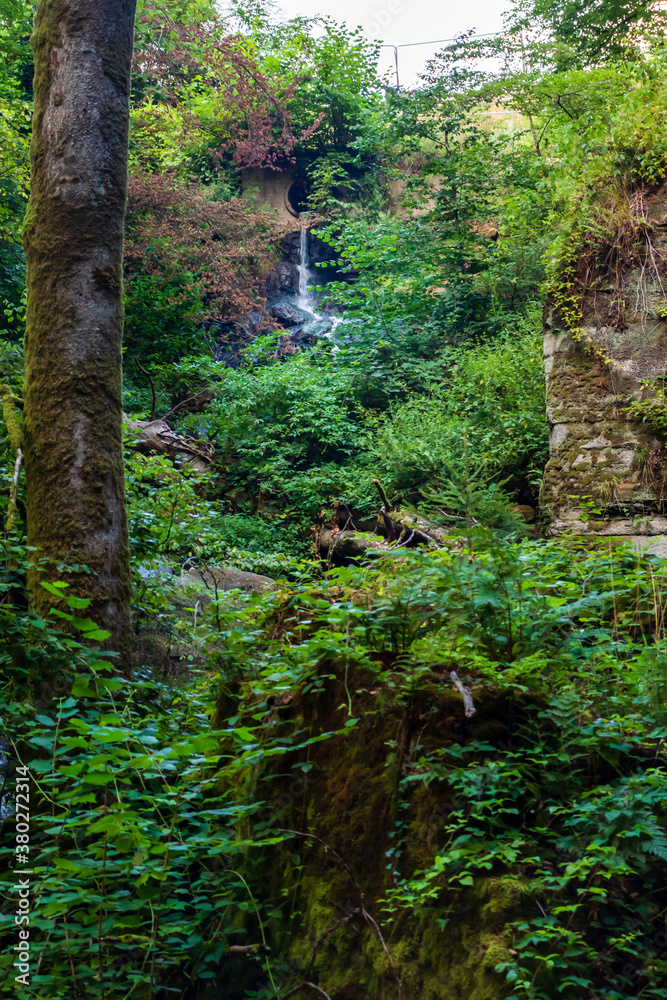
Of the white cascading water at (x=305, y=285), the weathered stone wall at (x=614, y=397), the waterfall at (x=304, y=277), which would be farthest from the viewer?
the waterfall at (x=304, y=277)

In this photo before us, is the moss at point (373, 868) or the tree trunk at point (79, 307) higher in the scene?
the tree trunk at point (79, 307)

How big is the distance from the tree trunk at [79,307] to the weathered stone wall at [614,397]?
4.51 meters

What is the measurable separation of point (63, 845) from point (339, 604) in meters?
1.44

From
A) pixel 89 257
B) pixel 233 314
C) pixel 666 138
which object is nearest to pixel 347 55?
pixel 233 314

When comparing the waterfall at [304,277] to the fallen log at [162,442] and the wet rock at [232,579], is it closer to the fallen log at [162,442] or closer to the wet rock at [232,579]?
the fallen log at [162,442]

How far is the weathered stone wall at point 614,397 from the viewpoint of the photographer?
6.70 meters

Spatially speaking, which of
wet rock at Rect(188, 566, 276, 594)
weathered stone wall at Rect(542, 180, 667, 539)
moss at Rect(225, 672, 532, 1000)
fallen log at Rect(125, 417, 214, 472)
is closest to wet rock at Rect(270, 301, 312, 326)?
fallen log at Rect(125, 417, 214, 472)

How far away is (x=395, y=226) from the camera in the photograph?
14.4 meters

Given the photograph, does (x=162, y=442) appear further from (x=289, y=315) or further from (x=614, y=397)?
(x=289, y=315)

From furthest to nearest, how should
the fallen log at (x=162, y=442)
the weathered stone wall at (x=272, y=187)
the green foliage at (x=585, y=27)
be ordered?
the weathered stone wall at (x=272, y=187), the green foliage at (x=585, y=27), the fallen log at (x=162, y=442)

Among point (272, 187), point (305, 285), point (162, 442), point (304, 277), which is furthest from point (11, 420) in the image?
point (272, 187)

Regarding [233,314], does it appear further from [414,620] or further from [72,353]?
[414,620]

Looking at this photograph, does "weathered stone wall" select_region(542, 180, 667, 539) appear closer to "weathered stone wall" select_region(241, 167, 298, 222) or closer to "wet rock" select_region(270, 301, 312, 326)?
"wet rock" select_region(270, 301, 312, 326)

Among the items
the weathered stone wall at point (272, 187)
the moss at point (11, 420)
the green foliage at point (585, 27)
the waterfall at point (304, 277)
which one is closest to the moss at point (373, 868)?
the moss at point (11, 420)
